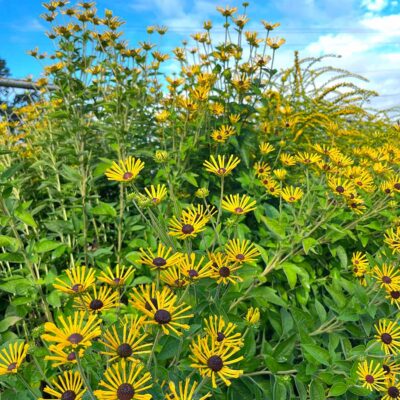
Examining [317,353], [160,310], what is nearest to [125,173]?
[160,310]

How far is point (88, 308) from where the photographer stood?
2.79ft

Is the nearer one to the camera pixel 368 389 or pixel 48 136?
pixel 368 389

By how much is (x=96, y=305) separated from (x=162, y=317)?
194 mm

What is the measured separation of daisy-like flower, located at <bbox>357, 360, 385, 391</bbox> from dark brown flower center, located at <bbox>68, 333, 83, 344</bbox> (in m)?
0.83

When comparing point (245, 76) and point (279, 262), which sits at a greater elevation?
point (245, 76)

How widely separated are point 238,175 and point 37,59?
4.96 ft

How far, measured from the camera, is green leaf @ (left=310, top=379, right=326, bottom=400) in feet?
3.45

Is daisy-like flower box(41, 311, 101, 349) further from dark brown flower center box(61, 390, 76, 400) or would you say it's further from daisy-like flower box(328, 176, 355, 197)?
daisy-like flower box(328, 176, 355, 197)

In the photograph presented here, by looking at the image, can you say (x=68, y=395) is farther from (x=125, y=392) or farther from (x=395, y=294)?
(x=395, y=294)

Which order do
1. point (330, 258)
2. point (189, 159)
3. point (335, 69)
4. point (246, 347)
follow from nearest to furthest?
1. point (246, 347)
2. point (330, 258)
3. point (189, 159)
4. point (335, 69)

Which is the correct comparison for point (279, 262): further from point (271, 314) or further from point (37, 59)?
point (37, 59)

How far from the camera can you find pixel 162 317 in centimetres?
74

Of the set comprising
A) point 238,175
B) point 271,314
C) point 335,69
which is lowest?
point 271,314

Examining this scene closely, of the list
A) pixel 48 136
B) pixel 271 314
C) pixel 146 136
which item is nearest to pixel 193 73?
pixel 146 136
